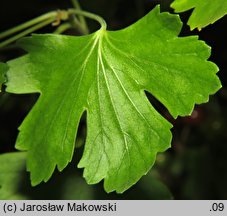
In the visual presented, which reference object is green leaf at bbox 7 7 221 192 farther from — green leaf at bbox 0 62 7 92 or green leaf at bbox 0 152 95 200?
green leaf at bbox 0 152 95 200

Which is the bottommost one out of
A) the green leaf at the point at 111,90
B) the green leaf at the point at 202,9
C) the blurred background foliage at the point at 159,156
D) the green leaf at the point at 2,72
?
the blurred background foliage at the point at 159,156

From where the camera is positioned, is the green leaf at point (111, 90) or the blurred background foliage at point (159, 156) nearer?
the green leaf at point (111, 90)

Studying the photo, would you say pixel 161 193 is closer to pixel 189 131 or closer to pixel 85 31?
pixel 85 31

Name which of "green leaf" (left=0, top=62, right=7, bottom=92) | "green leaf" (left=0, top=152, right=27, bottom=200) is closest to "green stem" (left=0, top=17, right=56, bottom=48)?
"green leaf" (left=0, top=62, right=7, bottom=92)

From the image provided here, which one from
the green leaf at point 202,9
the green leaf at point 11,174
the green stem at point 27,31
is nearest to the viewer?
the green leaf at point 202,9

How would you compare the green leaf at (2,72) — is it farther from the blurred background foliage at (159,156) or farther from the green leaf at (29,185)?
the green leaf at (29,185)

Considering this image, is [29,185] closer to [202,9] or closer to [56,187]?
[56,187]

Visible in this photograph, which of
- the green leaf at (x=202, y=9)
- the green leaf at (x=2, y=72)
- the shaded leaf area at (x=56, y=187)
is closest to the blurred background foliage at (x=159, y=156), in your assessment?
the shaded leaf area at (x=56, y=187)

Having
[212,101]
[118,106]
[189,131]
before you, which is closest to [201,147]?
[189,131]

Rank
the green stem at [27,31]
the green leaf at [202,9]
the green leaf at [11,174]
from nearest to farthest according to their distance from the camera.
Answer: the green leaf at [202,9] < the green stem at [27,31] < the green leaf at [11,174]
